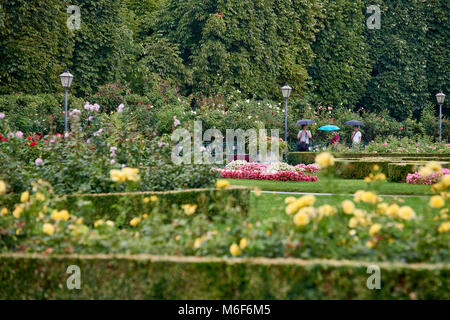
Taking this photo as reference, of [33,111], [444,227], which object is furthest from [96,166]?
[33,111]

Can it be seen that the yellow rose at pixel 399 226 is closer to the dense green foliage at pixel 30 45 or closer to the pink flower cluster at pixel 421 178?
the pink flower cluster at pixel 421 178

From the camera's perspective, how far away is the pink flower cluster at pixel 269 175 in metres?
12.9

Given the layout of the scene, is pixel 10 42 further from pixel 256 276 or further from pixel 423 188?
pixel 256 276

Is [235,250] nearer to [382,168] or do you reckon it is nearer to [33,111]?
[382,168]

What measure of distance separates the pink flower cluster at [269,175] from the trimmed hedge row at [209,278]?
9.47m

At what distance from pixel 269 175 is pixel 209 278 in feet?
31.7

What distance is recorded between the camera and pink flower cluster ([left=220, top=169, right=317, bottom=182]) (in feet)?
42.2

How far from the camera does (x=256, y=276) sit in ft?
11.2

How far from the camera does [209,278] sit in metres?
3.50

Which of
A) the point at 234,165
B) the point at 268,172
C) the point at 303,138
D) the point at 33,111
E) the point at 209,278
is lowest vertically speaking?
the point at 209,278

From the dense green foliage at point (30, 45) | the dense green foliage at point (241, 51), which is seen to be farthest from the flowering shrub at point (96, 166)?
the dense green foliage at point (241, 51)
